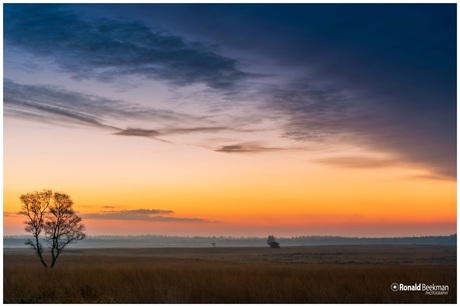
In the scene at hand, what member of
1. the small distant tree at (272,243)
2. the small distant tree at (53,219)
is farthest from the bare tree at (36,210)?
the small distant tree at (272,243)

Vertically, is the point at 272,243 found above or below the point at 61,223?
below

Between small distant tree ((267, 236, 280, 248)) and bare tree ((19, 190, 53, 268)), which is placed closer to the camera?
bare tree ((19, 190, 53, 268))

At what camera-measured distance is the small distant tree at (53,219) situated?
32.4m

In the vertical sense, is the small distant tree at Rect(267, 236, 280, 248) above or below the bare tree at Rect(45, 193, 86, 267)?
below

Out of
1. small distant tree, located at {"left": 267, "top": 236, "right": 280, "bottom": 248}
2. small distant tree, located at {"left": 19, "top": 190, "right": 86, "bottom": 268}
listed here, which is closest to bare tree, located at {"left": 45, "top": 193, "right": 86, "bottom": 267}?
small distant tree, located at {"left": 19, "top": 190, "right": 86, "bottom": 268}

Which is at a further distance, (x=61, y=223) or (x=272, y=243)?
(x=272, y=243)

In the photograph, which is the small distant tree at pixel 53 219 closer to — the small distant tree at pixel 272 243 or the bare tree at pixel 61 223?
the bare tree at pixel 61 223

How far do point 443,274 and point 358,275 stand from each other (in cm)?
367

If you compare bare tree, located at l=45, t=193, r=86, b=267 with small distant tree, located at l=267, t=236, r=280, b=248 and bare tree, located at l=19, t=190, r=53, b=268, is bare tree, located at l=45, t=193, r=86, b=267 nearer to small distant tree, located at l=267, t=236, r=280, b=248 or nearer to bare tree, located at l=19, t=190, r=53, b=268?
bare tree, located at l=19, t=190, r=53, b=268

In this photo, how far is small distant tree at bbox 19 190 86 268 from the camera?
32.4m

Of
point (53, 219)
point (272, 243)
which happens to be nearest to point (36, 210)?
point (53, 219)

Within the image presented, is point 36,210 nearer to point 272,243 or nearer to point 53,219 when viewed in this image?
point 53,219

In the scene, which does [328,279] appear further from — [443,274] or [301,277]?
[443,274]

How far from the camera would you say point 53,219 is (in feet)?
110
